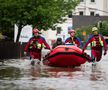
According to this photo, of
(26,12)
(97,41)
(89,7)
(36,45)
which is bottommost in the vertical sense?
(36,45)

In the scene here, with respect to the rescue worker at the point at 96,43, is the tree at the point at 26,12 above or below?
above

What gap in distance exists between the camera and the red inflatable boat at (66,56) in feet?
73.3

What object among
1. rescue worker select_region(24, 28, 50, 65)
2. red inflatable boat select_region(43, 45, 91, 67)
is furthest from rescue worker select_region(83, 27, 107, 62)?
rescue worker select_region(24, 28, 50, 65)

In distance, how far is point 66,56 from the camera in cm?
2236

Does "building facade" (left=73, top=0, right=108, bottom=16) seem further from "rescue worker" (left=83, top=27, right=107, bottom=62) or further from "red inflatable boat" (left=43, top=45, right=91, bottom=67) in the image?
"red inflatable boat" (left=43, top=45, right=91, bottom=67)

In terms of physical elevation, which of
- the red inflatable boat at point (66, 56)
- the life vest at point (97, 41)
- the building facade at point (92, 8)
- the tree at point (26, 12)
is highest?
the building facade at point (92, 8)

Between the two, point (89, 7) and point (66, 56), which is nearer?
point (66, 56)

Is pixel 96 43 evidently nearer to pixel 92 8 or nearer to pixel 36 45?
pixel 36 45

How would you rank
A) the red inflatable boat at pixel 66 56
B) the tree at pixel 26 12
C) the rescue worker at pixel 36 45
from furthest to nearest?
the tree at pixel 26 12 → the rescue worker at pixel 36 45 → the red inflatable boat at pixel 66 56

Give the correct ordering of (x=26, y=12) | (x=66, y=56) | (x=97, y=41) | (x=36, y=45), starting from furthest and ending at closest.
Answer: (x=26, y=12)
(x=36, y=45)
(x=97, y=41)
(x=66, y=56)

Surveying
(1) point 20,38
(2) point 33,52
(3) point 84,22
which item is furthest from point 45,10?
(3) point 84,22

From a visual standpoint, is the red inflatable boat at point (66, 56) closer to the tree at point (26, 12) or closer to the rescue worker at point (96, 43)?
the rescue worker at point (96, 43)

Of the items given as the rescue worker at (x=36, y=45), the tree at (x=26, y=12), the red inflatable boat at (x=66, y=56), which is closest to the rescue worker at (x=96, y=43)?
the red inflatable boat at (x=66, y=56)

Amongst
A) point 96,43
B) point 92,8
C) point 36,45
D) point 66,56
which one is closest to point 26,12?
point 36,45
